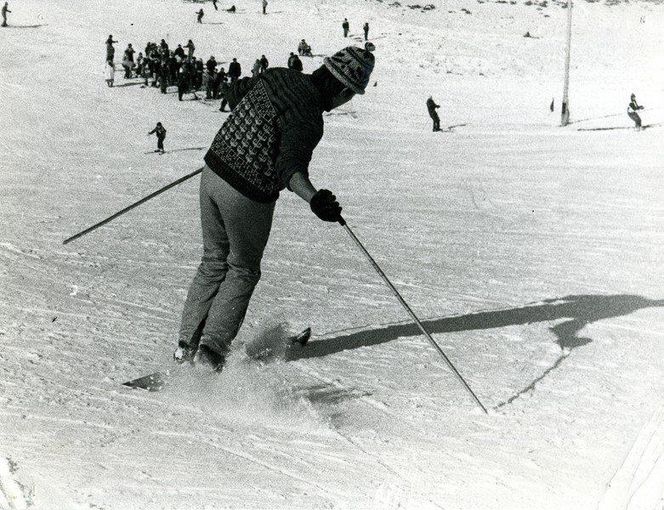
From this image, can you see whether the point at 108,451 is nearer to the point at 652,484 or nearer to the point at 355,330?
the point at 652,484

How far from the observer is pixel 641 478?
3.32 m

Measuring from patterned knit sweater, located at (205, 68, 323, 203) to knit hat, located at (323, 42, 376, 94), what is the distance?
0.45 ft

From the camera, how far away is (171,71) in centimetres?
2709

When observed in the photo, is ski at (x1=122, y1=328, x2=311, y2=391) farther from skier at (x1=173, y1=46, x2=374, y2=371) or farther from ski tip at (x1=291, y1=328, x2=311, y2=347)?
ski tip at (x1=291, y1=328, x2=311, y2=347)

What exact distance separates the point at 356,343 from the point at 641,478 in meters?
2.21

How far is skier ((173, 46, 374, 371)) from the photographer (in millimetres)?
4129

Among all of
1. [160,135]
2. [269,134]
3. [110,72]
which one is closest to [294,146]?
[269,134]

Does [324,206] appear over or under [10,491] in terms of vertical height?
over

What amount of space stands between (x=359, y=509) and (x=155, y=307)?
10.2ft

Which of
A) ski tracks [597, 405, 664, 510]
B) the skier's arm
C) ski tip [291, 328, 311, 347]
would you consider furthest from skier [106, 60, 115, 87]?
ski tracks [597, 405, 664, 510]

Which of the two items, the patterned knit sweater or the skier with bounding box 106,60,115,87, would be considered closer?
the patterned knit sweater

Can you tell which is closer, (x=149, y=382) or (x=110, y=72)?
(x=149, y=382)

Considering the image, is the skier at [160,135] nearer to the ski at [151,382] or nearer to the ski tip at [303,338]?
the ski tip at [303,338]

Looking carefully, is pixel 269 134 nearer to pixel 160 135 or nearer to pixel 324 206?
pixel 324 206
